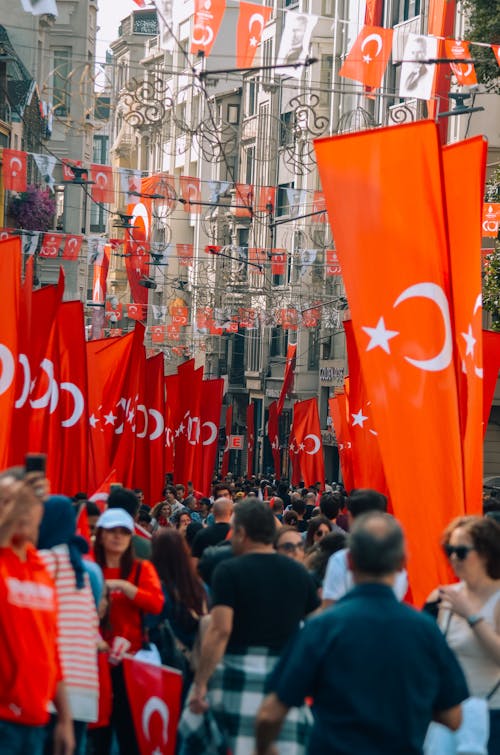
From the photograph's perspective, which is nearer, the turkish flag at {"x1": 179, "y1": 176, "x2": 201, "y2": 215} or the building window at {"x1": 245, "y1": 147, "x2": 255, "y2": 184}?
the turkish flag at {"x1": 179, "y1": 176, "x2": 201, "y2": 215}

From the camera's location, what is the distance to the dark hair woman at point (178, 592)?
329 inches

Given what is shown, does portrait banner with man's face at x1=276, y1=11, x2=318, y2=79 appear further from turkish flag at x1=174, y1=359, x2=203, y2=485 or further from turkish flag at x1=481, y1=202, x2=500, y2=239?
turkish flag at x1=174, y1=359, x2=203, y2=485

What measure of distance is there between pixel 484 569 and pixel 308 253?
31.6m

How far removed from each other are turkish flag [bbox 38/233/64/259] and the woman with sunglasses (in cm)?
3051

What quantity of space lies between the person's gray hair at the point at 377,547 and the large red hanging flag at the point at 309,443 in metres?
22.8

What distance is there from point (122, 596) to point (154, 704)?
0.69 metres

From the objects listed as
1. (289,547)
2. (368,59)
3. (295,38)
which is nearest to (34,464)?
(289,547)

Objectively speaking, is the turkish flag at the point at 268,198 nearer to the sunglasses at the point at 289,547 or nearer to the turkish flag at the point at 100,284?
the turkish flag at the point at 100,284

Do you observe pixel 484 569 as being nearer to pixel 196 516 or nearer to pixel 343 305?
pixel 196 516

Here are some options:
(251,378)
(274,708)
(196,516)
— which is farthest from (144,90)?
(251,378)

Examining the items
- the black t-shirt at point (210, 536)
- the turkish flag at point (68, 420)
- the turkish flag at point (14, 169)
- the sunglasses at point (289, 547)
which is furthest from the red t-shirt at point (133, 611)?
the turkish flag at point (14, 169)

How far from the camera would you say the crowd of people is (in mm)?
5246

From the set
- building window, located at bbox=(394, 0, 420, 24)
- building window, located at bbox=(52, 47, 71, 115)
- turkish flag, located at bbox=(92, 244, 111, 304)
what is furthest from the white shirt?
turkish flag, located at bbox=(92, 244, 111, 304)

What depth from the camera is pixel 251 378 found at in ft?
215
